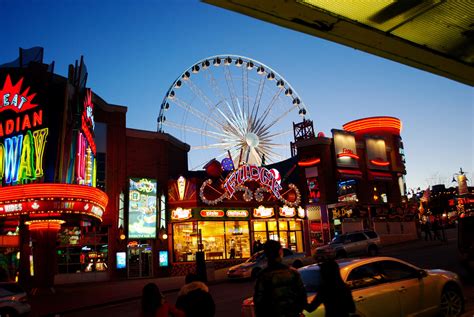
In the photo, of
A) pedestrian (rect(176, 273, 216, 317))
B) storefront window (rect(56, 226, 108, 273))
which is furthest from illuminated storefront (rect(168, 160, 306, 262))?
pedestrian (rect(176, 273, 216, 317))

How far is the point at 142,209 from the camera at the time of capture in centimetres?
3288

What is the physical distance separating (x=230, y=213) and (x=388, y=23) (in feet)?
104

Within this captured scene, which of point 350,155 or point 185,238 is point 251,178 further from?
point 350,155

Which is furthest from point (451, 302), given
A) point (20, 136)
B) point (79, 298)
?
point (20, 136)

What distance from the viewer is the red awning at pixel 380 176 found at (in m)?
48.2

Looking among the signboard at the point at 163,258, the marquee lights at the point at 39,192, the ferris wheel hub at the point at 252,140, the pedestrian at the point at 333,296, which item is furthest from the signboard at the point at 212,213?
the pedestrian at the point at 333,296

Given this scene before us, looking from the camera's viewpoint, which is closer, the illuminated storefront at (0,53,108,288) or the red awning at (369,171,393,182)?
the illuminated storefront at (0,53,108,288)

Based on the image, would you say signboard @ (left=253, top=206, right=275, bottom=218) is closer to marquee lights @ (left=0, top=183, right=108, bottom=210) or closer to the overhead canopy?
marquee lights @ (left=0, top=183, right=108, bottom=210)

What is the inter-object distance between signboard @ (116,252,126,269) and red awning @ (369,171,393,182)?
27984 mm

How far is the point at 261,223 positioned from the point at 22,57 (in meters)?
21.6

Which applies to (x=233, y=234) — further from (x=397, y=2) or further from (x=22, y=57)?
(x=397, y=2)

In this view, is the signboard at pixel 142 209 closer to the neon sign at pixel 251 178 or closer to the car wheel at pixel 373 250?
the neon sign at pixel 251 178

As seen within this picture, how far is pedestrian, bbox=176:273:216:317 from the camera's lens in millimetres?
6188

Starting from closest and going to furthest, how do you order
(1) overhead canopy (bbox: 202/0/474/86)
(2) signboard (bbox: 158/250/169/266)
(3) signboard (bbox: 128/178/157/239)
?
(1) overhead canopy (bbox: 202/0/474/86) < (3) signboard (bbox: 128/178/157/239) < (2) signboard (bbox: 158/250/169/266)
